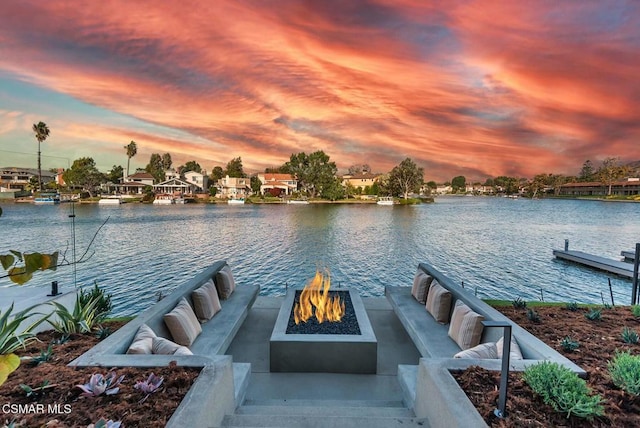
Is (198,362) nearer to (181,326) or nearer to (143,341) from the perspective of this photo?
(143,341)

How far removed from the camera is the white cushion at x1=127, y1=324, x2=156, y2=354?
333cm

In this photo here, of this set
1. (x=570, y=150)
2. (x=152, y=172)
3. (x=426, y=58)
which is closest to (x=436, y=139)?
(x=570, y=150)

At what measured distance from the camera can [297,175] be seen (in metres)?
85.0

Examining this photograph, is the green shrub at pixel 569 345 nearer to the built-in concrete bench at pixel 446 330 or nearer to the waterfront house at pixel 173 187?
the built-in concrete bench at pixel 446 330

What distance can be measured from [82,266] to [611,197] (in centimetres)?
11654

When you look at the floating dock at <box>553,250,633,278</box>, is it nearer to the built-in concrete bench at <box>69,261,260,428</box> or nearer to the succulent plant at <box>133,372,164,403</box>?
the built-in concrete bench at <box>69,261,260,428</box>

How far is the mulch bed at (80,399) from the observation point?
7.52ft

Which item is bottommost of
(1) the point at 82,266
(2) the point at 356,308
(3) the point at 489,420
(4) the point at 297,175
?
(1) the point at 82,266

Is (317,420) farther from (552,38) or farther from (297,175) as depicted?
(297,175)

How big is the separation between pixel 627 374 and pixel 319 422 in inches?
107

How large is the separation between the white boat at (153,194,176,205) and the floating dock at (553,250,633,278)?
214 ft

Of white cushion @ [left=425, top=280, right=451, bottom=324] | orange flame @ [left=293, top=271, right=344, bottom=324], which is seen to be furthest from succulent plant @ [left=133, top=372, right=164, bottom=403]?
white cushion @ [left=425, top=280, right=451, bottom=324]

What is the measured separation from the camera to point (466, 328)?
4207 mm

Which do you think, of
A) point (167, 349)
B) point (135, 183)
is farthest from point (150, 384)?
point (135, 183)
